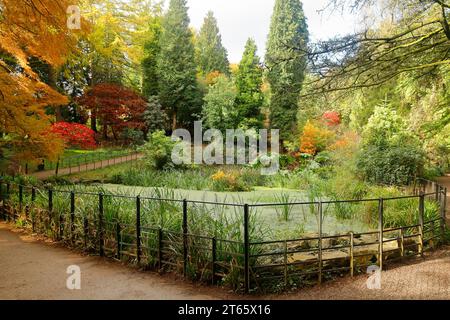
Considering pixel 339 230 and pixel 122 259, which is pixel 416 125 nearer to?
pixel 339 230

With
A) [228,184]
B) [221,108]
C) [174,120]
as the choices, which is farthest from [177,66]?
[228,184]

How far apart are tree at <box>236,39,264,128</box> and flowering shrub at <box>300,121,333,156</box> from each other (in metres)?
4.98

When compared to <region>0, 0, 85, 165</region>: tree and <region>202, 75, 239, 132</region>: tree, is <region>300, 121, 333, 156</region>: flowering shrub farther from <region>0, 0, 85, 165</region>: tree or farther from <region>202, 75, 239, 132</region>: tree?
<region>0, 0, 85, 165</region>: tree

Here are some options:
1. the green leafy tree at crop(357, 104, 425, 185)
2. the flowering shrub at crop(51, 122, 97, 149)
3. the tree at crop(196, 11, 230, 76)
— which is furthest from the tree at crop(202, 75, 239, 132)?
the green leafy tree at crop(357, 104, 425, 185)

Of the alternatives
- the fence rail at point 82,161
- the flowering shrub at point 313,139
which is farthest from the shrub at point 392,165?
the fence rail at point 82,161

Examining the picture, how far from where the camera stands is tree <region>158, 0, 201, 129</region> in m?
30.7

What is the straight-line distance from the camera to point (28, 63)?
437 inches

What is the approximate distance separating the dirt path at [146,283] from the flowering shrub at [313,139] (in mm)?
17114

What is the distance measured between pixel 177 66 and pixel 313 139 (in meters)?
12.3

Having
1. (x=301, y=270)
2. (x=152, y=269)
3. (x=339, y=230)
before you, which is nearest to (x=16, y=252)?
(x=152, y=269)

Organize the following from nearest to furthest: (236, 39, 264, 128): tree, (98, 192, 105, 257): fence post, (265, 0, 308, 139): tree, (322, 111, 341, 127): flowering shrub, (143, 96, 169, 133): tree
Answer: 1. (98, 192, 105, 257): fence post
2. (322, 111, 341, 127): flowering shrub
3. (265, 0, 308, 139): tree
4. (143, 96, 169, 133): tree
5. (236, 39, 264, 128): tree

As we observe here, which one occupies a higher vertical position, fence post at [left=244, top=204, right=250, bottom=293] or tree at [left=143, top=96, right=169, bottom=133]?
tree at [left=143, top=96, right=169, bottom=133]

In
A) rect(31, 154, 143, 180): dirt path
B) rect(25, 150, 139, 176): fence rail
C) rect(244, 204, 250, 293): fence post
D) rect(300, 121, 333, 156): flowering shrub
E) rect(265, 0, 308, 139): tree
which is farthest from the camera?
rect(265, 0, 308, 139): tree

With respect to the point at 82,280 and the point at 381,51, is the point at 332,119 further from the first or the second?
the point at 82,280
